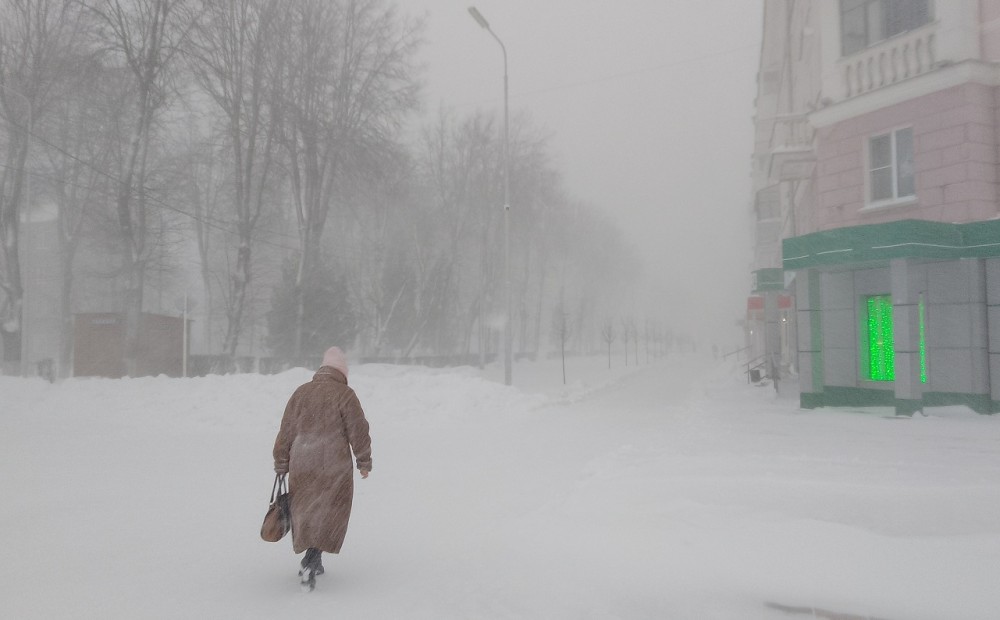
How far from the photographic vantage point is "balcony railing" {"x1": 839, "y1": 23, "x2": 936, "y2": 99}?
579 inches

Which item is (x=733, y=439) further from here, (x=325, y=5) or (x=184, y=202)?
(x=184, y=202)

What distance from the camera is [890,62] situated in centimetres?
1531

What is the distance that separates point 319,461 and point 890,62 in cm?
1592

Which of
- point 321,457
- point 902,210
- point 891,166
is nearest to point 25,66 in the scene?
point 321,457

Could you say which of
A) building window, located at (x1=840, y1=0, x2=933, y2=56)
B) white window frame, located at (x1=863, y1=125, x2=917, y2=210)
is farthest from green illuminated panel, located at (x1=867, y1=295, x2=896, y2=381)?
building window, located at (x1=840, y1=0, x2=933, y2=56)

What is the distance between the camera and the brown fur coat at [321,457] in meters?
4.69

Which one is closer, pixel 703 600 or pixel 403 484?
pixel 703 600

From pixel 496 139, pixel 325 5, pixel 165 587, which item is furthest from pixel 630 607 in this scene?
pixel 496 139

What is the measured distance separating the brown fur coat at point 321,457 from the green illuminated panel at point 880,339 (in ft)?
50.4

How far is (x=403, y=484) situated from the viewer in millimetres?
8422

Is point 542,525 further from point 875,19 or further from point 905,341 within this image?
point 875,19

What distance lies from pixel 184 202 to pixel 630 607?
36740 millimetres

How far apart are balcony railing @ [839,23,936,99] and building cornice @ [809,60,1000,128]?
0.61 ft

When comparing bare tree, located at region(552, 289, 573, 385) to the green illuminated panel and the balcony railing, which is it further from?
the balcony railing
